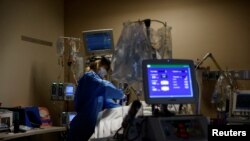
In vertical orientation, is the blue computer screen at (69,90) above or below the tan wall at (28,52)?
below

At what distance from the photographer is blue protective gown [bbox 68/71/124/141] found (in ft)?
12.4

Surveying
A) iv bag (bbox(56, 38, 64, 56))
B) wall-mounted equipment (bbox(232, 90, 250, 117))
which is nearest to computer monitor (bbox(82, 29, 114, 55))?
iv bag (bbox(56, 38, 64, 56))

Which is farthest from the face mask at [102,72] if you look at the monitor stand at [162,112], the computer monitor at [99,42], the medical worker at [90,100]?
the monitor stand at [162,112]

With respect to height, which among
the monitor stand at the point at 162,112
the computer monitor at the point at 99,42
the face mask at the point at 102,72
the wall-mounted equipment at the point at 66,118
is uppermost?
the computer monitor at the point at 99,42

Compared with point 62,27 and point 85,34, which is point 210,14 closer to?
point 85,34

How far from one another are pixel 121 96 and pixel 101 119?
478 mm

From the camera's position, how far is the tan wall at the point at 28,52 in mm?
4402

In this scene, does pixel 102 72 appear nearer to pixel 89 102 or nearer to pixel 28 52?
pixel 89 102

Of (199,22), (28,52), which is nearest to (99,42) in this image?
(28,52)

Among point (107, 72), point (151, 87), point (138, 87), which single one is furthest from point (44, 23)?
point (151, 87)

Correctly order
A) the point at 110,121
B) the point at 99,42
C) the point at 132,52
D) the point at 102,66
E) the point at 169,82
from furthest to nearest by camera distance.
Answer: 1. the point at 99,42
2. the point at 102,66
3. the point at 110,121
4. the point at 132,52
5. the point at 169,82

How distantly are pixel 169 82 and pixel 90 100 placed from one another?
170cm

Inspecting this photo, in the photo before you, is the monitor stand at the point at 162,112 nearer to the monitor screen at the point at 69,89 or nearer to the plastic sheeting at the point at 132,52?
the plastic sheeting at the point at 132,52

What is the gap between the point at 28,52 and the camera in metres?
4.78
